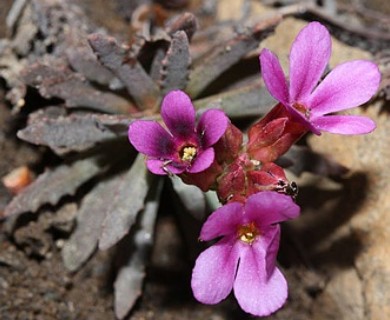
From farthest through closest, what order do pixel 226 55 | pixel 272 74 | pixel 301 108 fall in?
pixel 226 55
pixel 301 108
pixel 272 74

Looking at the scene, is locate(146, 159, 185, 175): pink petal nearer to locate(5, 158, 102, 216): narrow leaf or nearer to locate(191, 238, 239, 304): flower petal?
locate(191, 238, 239, 304): flower petal

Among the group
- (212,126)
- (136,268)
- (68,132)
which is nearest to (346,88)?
(212,126)

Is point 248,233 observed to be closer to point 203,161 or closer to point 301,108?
point 203,161

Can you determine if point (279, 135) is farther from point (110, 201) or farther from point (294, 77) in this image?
point (110, 201)

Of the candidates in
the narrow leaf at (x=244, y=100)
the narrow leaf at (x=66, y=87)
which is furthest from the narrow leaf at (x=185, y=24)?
the narrow leaf at (x=66, y=87)

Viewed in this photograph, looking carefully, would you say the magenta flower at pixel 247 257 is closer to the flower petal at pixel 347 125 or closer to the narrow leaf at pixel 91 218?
the flower petal at pixel 347 125

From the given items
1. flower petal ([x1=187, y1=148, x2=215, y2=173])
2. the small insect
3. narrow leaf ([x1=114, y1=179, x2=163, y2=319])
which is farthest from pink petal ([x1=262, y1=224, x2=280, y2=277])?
narrow leaf ([x1=114, y1=179, x2=163, y2=319])
